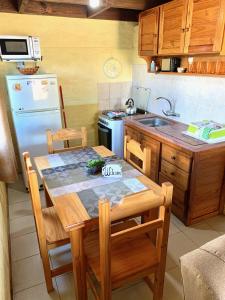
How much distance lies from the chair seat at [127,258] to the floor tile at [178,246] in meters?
0.60

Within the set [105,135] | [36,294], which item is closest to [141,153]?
[36,294]

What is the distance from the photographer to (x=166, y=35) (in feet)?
8.29

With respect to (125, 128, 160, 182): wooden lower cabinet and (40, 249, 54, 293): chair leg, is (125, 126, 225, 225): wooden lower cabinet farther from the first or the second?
(40, 249, 54, 293): chair leg

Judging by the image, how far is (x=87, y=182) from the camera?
1568mm

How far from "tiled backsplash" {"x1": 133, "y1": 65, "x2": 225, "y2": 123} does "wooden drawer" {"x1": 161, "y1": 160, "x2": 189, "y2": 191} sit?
700 mm

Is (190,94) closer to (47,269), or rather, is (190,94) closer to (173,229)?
(173,229)

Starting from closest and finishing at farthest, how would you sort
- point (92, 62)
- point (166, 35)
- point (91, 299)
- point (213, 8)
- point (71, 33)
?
point (91, 299) → point (213, 8) → point (166, 35) → point (71, 33) → point (92, 62)

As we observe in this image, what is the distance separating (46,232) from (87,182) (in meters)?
0.45

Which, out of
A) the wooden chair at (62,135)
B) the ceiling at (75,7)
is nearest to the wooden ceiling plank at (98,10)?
the ceiling at (75,7)

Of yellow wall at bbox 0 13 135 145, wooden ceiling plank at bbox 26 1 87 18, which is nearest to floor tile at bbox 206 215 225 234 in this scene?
yellow wall at bbox 0 13 135 145

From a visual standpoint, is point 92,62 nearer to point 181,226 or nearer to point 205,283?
point 181,226

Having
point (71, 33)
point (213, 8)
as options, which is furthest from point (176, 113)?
point (71, 33)

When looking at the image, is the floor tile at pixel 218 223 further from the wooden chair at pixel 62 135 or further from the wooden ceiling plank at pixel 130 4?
the wooden ceiling plank at pixel 130 4

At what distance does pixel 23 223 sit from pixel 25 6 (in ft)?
8.24
